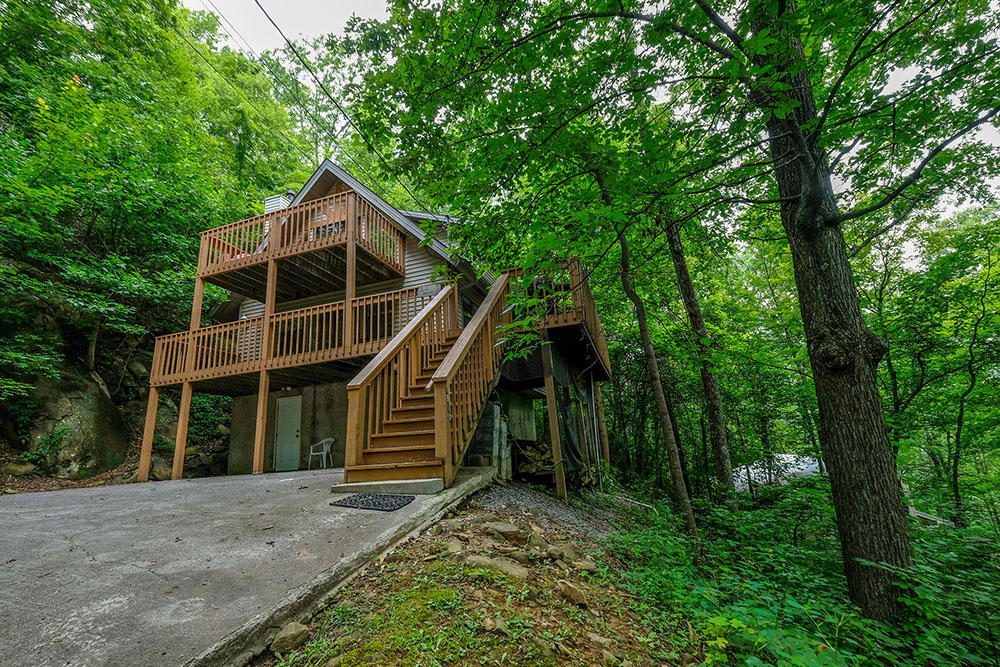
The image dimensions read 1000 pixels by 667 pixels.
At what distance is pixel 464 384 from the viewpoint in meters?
4.83

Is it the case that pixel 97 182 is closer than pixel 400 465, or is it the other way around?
pixel 400 465

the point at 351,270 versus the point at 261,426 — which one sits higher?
the point at 351,270

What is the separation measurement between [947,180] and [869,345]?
2815mm

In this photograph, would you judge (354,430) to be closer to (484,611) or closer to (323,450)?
(484,611)

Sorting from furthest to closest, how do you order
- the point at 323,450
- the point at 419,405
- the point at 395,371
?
the point at 323,450, the point at 395,371, the point at 419,405

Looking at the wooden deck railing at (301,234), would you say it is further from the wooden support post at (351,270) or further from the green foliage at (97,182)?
the green foliage at (97,182)

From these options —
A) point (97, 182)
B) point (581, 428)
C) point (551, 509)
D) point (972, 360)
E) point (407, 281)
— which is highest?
point (97, 182)

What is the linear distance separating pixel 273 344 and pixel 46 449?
17.1ft

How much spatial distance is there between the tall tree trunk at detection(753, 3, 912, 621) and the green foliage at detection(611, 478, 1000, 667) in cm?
21

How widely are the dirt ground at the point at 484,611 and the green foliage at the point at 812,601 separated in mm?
328

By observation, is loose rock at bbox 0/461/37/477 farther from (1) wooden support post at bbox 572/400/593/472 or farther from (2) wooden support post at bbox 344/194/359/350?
(1) wooden support post at bbox 572/400/593/472

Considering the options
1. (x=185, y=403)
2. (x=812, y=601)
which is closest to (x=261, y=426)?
(x=185, y=403)

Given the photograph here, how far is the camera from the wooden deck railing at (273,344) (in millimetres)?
8352

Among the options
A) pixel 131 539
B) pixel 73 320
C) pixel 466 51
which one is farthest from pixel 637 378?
pixel 73 320
